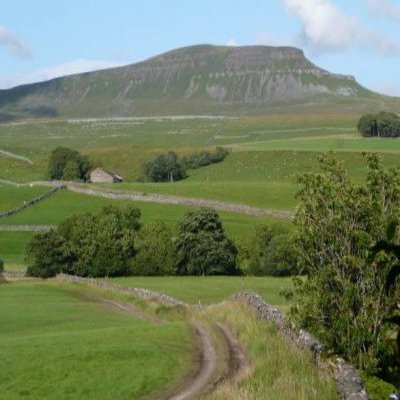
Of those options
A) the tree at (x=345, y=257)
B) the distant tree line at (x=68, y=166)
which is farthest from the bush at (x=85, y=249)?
the distant tree line at (x=68, y=166)

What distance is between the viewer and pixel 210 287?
236ft

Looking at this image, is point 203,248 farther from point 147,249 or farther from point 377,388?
point 377,388

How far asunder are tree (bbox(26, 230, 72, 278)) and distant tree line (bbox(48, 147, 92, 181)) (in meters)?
81.8

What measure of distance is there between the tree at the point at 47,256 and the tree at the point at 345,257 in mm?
60252

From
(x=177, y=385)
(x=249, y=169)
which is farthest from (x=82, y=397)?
(x=249, y=169)

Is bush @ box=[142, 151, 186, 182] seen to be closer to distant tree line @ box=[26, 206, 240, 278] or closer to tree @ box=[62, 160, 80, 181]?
tree @ box=[62, 160, 80, 181]

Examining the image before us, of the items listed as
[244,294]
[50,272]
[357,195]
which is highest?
[357,195]

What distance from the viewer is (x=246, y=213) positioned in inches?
4695

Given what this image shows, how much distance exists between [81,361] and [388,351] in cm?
894

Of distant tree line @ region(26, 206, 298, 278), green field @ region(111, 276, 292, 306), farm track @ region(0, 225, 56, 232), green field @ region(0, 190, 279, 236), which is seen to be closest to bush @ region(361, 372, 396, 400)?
green field @ region(111, 276, 292, 306)

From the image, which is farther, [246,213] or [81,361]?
[246,213]

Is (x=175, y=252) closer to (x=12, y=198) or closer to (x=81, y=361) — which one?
(x=12, y=198)

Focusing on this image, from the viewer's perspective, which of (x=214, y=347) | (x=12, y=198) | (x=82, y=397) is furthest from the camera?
(x=12, y=198)

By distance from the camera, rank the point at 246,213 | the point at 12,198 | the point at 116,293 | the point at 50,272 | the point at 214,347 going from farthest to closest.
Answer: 1. the point at 12,198
2. the point at 246,213
3. the point at 50,272
4. the point at 116,293
5. the point at 214,347
